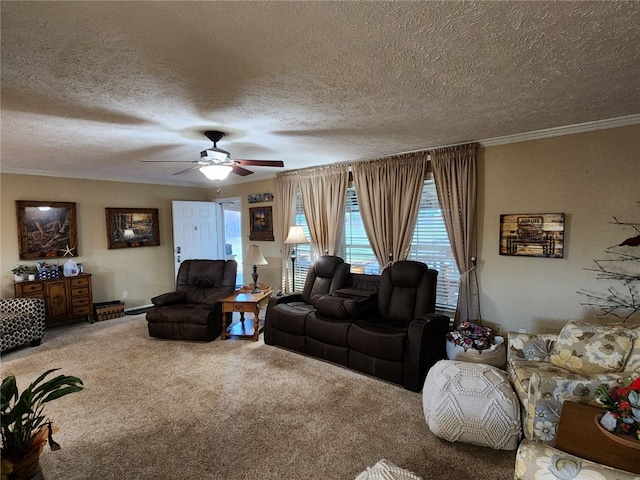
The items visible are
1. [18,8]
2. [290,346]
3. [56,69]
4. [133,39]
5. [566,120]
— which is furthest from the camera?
[290,346]

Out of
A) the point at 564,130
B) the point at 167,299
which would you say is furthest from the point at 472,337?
the point at 167,299

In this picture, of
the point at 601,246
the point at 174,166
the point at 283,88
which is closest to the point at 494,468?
the point at 601,246

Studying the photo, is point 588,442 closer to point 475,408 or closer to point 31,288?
point 475,408

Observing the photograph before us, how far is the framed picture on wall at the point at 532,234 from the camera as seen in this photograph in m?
3.28

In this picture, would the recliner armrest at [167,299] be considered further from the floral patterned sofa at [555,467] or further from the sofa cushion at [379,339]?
the floral patterned sofa at [555,467]

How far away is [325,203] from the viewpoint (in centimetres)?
509

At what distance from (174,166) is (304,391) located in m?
3.69

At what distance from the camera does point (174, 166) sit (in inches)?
193

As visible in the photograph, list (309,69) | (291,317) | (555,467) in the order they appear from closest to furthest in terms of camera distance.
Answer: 1. (555,467)
2. (309,69)
3. (291,317)

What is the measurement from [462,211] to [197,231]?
196 inches

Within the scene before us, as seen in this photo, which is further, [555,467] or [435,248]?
[435,248]

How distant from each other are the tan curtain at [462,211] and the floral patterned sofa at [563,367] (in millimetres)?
1030

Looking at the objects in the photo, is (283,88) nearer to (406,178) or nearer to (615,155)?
(406,178)

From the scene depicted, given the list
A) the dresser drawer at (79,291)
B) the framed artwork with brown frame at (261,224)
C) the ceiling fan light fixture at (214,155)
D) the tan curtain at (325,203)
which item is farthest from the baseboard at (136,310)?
the ceiling fan light fixture at (214,155)
